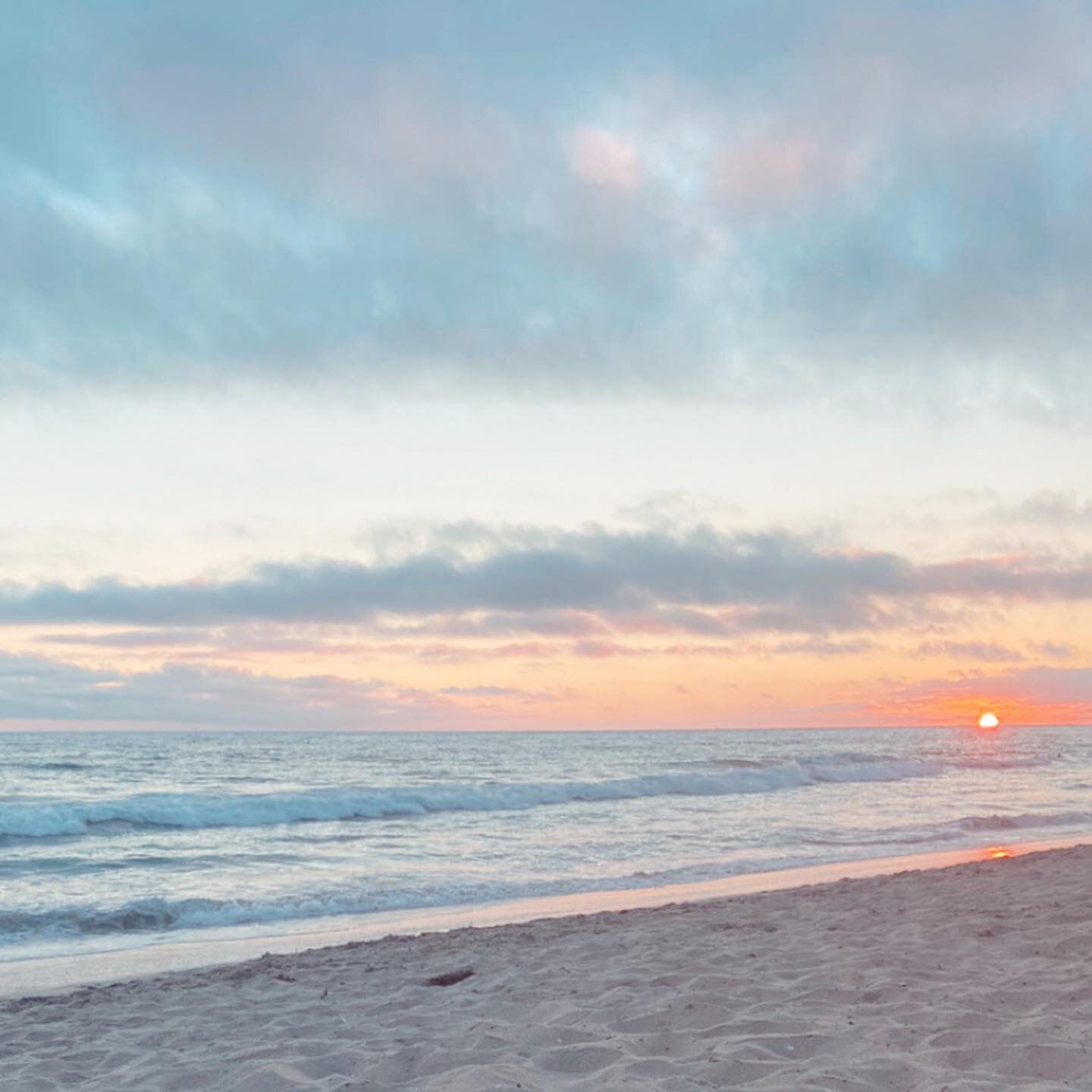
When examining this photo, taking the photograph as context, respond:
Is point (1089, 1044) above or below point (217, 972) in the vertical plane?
above

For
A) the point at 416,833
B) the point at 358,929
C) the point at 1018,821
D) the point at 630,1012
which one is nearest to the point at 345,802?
the point at 416,833

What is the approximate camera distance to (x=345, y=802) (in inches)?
1216

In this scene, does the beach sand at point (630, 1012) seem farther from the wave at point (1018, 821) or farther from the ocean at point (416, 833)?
the wave at point (1018, 821)

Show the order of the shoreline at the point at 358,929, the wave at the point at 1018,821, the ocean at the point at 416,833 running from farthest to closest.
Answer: the wave at the point at 1018,821
the ocean at the point at 416,833
the shoreline at the point at 358,929

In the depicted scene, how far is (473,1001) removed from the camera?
23.4 feet

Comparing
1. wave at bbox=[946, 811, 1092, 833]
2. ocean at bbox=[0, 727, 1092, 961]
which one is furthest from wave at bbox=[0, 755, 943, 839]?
wave at bbox=[946, 811, 1092, 833]

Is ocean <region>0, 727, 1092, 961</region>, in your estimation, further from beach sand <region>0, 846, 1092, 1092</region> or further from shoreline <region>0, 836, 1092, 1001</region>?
beach sand <region>0, 846, 1092, 1092</region>

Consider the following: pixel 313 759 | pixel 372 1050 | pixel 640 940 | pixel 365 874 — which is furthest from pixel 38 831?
pixel 313 759

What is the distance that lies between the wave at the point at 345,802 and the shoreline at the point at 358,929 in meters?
13.5

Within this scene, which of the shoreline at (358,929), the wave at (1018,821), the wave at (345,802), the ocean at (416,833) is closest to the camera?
the shoreline at (358,929)

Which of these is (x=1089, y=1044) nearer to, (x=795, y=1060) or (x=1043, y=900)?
(x=795, y=1060)

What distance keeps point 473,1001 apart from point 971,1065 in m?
3.42

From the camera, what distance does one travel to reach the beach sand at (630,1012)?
5102 mm

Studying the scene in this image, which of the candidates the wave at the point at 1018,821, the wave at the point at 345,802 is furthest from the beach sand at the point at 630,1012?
the wave at the point at 345,802
